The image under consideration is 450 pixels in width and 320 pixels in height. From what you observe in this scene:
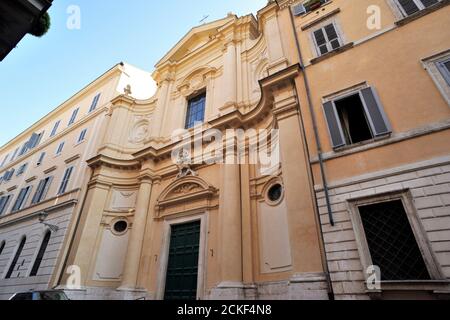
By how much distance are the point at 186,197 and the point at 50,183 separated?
10801 millimetres

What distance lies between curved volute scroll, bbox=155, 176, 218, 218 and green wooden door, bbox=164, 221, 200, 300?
0.72 m

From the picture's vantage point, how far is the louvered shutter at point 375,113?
587 centimetres

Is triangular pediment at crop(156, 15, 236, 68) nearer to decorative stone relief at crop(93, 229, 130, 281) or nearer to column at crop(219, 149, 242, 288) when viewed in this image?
column at crop(219, 149, 242, 288)

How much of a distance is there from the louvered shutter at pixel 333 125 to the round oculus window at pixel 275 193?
104 inches

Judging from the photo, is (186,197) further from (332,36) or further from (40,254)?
(40,254)

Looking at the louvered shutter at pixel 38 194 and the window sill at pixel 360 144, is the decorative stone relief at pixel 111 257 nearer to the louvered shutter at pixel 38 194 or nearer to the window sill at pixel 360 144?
the louvered shutter at pixel 38 194

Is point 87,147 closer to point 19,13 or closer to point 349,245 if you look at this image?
point 19,13

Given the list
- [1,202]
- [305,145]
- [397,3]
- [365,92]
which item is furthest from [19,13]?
[1,202]

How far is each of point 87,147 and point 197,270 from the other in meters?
10.6

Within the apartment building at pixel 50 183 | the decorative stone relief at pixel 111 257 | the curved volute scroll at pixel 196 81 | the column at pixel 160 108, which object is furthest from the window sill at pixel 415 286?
the apartment building at pixel 50 183

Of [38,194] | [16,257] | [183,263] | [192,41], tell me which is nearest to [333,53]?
[183,263]

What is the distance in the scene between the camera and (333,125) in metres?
6.61

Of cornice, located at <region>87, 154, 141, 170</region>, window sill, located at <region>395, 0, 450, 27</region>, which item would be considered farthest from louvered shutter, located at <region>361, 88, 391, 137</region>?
cornice, located at <region>87, 154, 141, 170</region>

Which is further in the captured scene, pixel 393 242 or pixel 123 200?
pixel 123 200
